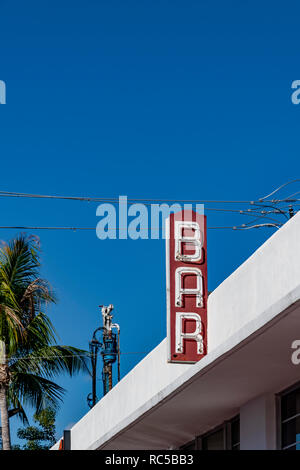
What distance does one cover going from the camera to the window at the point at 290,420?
15.2m

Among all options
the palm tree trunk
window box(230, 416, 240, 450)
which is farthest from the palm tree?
window box(230, 416, 240, 450)

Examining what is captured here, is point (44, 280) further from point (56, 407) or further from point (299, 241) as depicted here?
point (299, 241)

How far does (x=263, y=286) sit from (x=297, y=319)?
5.24 feet

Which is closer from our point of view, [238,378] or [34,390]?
[238,378]

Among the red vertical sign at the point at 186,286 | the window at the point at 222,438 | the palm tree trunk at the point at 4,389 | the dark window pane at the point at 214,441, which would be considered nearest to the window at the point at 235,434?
the window at the point at 222,438

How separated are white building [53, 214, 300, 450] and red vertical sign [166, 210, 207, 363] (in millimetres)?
206

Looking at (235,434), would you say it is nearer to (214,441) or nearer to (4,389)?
(214,441)

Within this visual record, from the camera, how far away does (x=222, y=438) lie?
18.5 meters

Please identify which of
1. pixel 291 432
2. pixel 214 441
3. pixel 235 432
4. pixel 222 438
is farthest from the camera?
pixel 214 441

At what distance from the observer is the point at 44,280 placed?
27703 millimetres

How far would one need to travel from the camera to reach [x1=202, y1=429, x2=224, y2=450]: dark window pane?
731 inches

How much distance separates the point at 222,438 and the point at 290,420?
3307 mm

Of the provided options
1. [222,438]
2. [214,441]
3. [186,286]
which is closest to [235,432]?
[222,438]

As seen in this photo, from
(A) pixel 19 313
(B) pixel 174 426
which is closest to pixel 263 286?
(B) pixel 174 426
